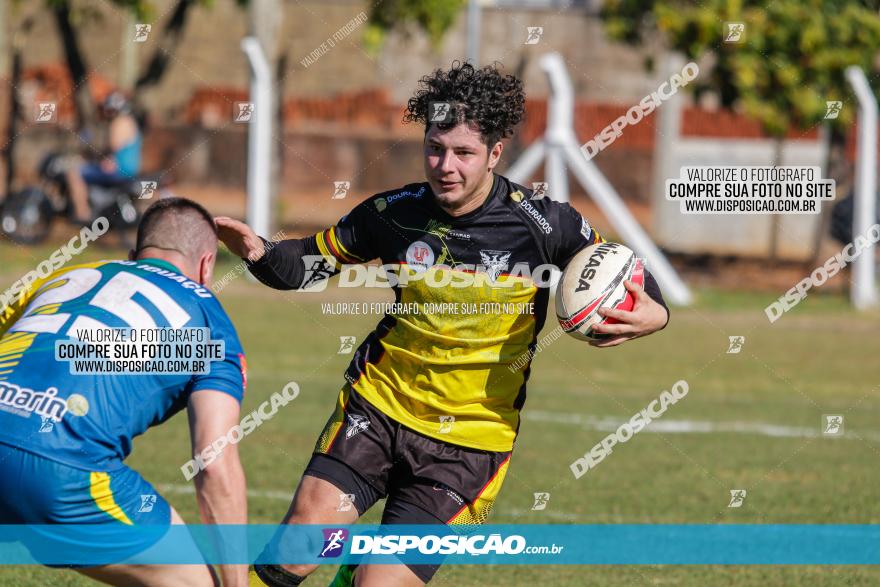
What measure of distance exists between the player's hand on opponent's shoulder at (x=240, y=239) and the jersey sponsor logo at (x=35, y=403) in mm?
1458

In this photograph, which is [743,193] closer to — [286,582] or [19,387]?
[286,582]

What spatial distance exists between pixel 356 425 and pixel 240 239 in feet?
2.98

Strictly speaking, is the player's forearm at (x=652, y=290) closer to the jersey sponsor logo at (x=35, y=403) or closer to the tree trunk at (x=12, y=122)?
the jersey sponsor logo at (x=35, y=403)

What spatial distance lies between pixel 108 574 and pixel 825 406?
9.10 meters

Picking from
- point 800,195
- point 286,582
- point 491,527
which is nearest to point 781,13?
point 800,195

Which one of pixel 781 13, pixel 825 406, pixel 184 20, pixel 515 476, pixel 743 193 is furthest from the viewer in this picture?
pixel 184 20

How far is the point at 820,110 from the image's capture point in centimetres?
1959

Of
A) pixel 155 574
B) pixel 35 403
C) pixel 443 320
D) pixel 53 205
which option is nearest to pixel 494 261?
pixel 443 320

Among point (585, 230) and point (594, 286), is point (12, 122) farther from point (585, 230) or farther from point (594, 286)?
point (594, 286)

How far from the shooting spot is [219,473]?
3949 millimetres

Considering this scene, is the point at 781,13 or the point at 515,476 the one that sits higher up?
the point at 781,13

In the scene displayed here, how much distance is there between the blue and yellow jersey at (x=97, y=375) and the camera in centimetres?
403

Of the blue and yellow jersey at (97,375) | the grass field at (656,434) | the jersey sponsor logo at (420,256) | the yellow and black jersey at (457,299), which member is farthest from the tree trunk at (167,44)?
the blue and yellow jersey at (97,375)

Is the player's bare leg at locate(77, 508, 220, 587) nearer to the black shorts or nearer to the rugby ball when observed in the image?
the black shorts
